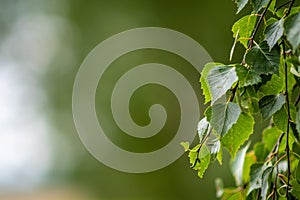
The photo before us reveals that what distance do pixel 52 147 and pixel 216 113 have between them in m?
1.93

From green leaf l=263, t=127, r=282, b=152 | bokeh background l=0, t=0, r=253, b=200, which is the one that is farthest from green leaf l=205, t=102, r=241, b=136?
bokeh background l=0, t=0, r=253, b=200

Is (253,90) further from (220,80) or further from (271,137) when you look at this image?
(271,137)

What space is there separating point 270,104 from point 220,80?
0.16 ft

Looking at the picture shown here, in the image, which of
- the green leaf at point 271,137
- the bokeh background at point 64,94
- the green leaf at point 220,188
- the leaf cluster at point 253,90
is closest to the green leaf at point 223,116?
the leaf cluster at point 253,90

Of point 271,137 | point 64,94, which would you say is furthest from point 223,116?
point 64,94

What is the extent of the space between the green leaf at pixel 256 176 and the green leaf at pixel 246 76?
0.11 m

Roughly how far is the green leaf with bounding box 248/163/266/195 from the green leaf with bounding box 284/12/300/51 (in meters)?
0.16

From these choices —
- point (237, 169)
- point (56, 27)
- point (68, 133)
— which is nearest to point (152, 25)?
point (56, 27)

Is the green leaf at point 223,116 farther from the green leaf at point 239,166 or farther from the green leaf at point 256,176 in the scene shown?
the green leaf at point 239,166

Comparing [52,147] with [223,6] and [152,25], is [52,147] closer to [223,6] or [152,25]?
[152,25]

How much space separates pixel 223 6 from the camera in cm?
168

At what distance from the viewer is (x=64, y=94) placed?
2166 millimetres

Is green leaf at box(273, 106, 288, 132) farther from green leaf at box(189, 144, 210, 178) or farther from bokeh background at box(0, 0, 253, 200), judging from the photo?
bokeh background at box(0, 0, 253, 200)

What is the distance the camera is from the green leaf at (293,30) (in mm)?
241
